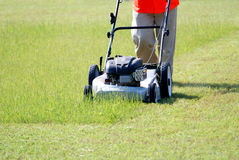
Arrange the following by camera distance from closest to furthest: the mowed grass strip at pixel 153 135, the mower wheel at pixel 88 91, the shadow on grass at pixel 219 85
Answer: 1. the mowed grass strip at pixel 153 135
2. the mower wheel at pixel 88 91
3. the shadow on grass at pixel 219 85

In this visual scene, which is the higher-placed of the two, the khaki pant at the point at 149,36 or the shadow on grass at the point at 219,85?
the khaki pant at the point at 149,36

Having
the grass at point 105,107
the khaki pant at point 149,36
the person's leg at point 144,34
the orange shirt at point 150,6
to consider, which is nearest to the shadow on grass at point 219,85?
the grass at point 105,107

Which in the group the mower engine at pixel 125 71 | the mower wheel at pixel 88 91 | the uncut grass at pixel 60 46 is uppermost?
the mower engine at pixel 125 71

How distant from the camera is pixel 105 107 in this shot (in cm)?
414

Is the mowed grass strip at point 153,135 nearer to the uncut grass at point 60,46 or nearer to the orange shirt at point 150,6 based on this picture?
the uncut grass at point 60,46

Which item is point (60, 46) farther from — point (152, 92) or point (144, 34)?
point (152, 92)

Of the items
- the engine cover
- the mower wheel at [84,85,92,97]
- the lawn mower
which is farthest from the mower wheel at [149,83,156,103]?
the mower wheel at [84,85,92,97]

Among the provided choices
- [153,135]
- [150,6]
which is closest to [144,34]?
[150,6]

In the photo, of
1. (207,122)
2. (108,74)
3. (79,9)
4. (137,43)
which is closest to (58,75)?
(137,43)

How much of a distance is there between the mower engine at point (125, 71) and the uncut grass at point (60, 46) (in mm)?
222

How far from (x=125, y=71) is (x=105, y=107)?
37cm

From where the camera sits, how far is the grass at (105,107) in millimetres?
3336

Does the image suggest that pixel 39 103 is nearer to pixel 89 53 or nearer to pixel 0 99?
pixel 0 99

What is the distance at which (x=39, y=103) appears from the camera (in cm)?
440
